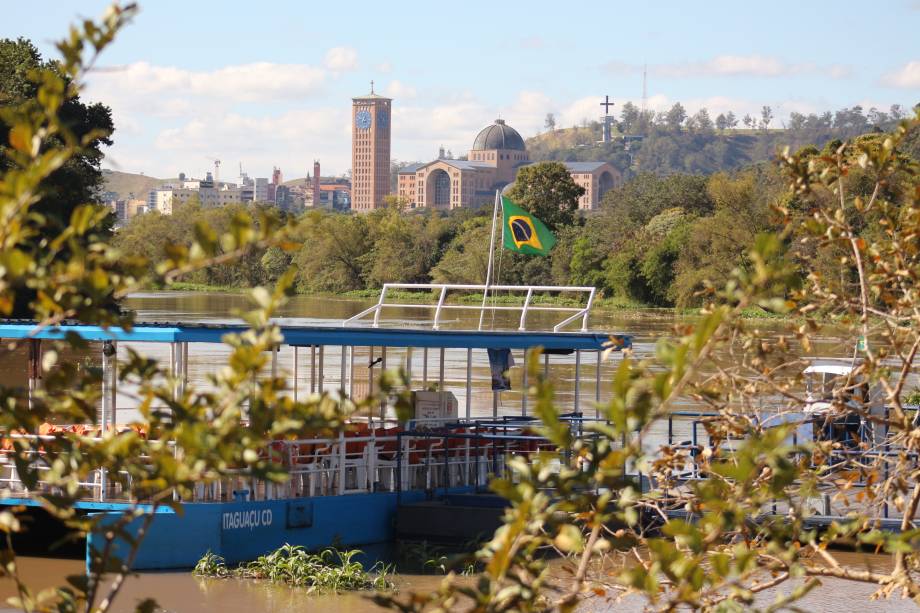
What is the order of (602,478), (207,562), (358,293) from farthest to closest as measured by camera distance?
(358,293), (207,562), (602,478)

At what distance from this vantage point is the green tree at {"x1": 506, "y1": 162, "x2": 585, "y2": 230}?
76.6 metres

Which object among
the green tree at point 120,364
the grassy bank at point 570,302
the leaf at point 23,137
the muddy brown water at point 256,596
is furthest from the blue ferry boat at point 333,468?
the grassy bank at point 570,302

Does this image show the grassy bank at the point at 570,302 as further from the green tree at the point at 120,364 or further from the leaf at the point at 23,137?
the leaf at the point at 23,137

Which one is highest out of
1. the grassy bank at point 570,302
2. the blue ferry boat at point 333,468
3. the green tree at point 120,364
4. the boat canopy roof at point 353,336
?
the green tree at point 120,364

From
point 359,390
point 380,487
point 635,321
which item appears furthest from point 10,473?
point 635,321

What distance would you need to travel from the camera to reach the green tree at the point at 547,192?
76.6 m

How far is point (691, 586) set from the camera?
3447 millimetres

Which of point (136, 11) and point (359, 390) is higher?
point (136, 11)

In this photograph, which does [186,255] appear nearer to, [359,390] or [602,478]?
[602,478]

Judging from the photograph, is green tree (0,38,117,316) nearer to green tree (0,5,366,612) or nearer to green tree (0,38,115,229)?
green tree (0,38,115,229)

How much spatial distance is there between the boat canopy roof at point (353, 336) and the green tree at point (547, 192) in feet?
199

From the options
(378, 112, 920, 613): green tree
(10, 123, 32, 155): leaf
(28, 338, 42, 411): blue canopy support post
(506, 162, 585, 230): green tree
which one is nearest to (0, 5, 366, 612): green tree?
(10, 123, 32, 155): leaf

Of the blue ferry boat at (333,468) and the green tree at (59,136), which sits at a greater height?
the green tree at (59,136)

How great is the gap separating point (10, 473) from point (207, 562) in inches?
98.6
